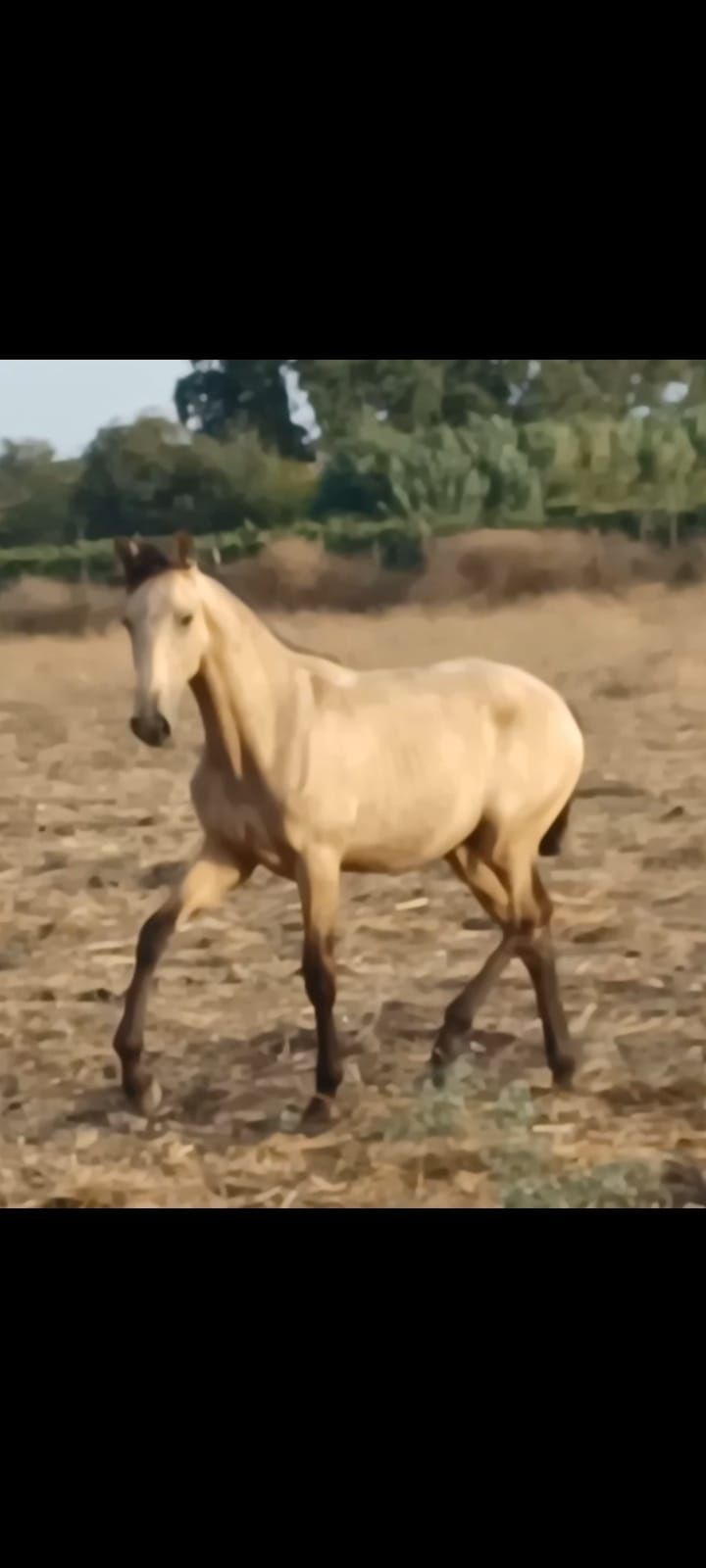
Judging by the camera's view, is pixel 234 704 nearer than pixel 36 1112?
Yes

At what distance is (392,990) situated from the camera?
1680mm

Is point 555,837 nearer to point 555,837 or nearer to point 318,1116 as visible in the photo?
point 555,837

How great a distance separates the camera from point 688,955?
169 cm

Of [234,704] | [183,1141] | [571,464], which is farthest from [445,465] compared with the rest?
[183,1141]

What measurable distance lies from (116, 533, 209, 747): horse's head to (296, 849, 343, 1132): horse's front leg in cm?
22

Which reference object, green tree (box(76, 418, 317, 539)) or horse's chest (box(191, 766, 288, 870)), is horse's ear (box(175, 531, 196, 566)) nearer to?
green tree (box(76, 418, 317, 539))

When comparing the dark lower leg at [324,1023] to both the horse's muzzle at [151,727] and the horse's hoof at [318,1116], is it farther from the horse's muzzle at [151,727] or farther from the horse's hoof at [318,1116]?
the horse's muzzle at [151,727]

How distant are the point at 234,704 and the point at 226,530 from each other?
0.66ft

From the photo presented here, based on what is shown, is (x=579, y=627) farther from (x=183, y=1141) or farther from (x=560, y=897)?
(x=183, y=1141)

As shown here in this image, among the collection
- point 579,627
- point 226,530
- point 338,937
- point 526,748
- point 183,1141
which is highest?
point 226,530

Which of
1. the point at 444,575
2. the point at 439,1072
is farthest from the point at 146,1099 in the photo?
the point at 444,575

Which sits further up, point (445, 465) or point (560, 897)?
point (445, 465)

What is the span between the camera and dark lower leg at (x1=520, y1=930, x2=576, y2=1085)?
5.45 feet

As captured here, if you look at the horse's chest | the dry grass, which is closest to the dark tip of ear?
the dry grass
